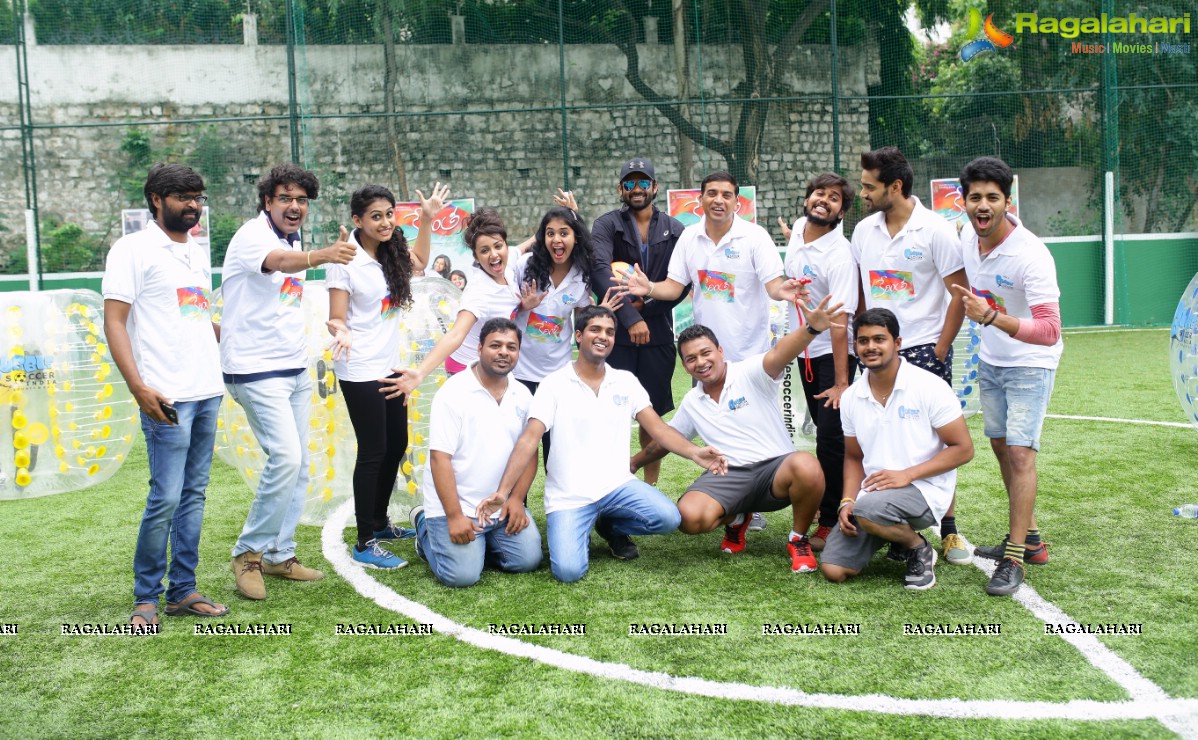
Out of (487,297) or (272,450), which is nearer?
(272,450)

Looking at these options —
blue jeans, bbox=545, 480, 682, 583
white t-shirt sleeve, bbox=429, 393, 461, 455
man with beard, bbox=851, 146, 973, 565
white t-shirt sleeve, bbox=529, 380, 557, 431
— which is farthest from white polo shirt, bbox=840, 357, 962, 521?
white t-shirt sleeve, bbox=429, 393, 461, 455

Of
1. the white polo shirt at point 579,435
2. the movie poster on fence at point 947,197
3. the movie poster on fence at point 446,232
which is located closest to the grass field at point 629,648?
the white polo shirt at point 579,435

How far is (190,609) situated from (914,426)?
10.0ft

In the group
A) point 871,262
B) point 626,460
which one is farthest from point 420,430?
point 871,262

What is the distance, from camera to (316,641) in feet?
12.9

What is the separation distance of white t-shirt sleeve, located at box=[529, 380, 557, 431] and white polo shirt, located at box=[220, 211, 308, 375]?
1.07 meters

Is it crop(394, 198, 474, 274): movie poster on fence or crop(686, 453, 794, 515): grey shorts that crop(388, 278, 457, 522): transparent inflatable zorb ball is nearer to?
crop(686, 453, 794, 515): grey shorts

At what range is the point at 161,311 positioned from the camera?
4039 millimetres

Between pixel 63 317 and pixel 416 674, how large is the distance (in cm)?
395

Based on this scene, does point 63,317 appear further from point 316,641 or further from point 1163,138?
point 1163,138

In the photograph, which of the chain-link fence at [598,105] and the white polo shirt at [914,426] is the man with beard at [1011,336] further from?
the chain-link fence at [598,105]

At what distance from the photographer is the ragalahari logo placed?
16.9 meters

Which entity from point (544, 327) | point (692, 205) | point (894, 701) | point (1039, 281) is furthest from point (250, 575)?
point (692, 205)

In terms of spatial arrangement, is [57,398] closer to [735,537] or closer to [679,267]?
[679,267]
